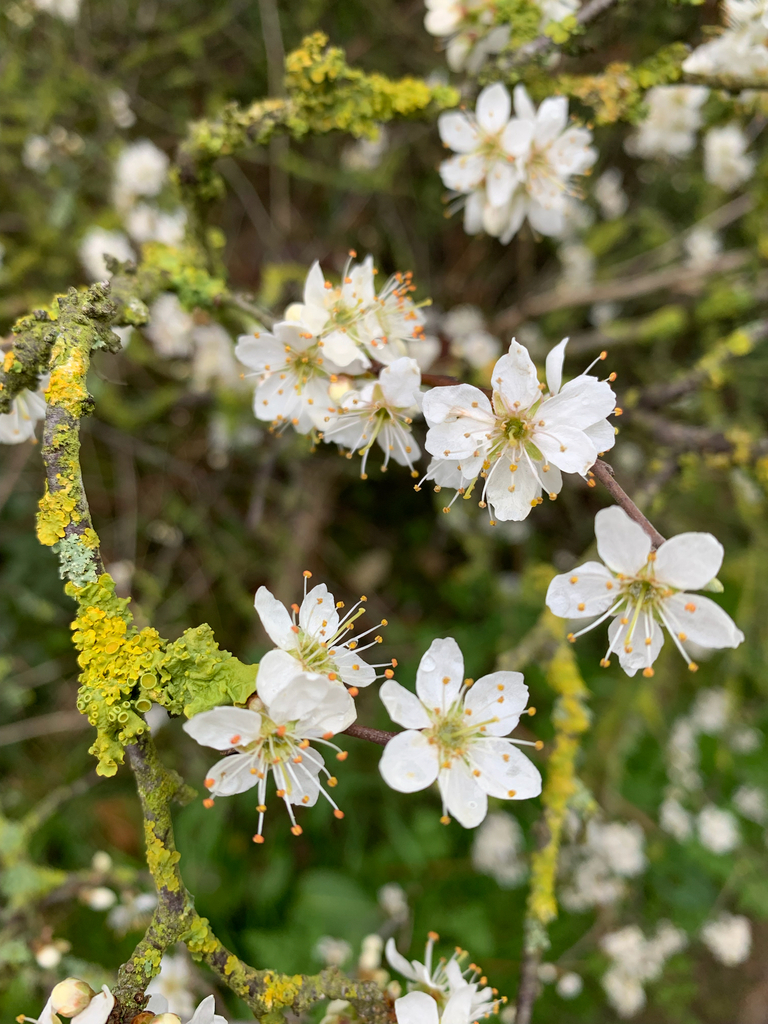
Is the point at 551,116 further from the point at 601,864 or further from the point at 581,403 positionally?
the point at 601,864

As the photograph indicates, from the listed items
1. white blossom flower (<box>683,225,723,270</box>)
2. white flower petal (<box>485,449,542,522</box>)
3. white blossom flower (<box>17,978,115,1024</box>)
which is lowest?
white blossom flower (<box>683,225,723,270</box>)

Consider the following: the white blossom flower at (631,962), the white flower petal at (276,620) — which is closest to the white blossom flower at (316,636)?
the white flower petal at (276,620)

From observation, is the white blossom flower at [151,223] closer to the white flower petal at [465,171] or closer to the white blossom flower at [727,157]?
the white flower petal at [465,171]

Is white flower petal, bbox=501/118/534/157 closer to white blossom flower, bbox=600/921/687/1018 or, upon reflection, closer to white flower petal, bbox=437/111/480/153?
white flower petal, bbox=437/111/480/153

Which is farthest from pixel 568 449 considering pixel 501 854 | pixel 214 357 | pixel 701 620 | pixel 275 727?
pixel 501 854

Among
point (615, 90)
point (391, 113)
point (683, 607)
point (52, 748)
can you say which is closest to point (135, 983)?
point (683, 607)

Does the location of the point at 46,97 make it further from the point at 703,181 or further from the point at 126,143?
the point at 703,181

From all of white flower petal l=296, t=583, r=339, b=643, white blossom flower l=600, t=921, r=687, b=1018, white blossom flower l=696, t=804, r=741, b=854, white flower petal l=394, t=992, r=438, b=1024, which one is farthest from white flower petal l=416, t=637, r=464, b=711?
white blossom flower l=696, t=804, r=741, b=854
